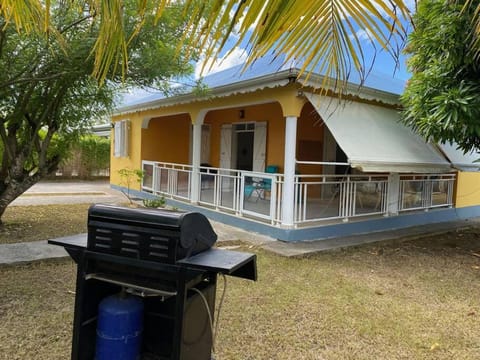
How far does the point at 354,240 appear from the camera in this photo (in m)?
8.03

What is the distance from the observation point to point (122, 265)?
7.77ft

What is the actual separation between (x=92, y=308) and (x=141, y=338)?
0.40 m

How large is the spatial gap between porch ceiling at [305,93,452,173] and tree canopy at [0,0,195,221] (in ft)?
10.1

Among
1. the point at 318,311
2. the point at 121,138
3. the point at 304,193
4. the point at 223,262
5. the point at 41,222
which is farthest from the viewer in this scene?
the point at 121,138

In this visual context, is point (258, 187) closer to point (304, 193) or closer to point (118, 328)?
point (304, 193)

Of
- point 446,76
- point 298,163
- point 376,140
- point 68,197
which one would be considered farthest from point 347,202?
point 68,197

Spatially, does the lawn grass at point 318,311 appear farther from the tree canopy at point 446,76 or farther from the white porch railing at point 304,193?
the tree canopy at point 446,76

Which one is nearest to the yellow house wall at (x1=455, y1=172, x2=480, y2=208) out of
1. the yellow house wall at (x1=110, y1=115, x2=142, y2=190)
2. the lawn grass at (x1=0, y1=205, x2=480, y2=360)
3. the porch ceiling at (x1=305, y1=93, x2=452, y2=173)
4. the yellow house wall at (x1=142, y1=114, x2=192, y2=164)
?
the porch ceiling at (x1=305, y1=93, x2=452, y2=173)

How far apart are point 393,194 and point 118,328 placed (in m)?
8.79

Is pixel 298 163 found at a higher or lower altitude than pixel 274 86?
lower

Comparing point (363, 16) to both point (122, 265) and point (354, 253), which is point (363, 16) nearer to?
point (122, 265)

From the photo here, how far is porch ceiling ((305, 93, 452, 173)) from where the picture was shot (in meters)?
7.34

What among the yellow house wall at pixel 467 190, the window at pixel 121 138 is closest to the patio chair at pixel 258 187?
the yellow house wall at pixel 467 190

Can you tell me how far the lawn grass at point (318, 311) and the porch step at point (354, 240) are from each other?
1.05 ft
